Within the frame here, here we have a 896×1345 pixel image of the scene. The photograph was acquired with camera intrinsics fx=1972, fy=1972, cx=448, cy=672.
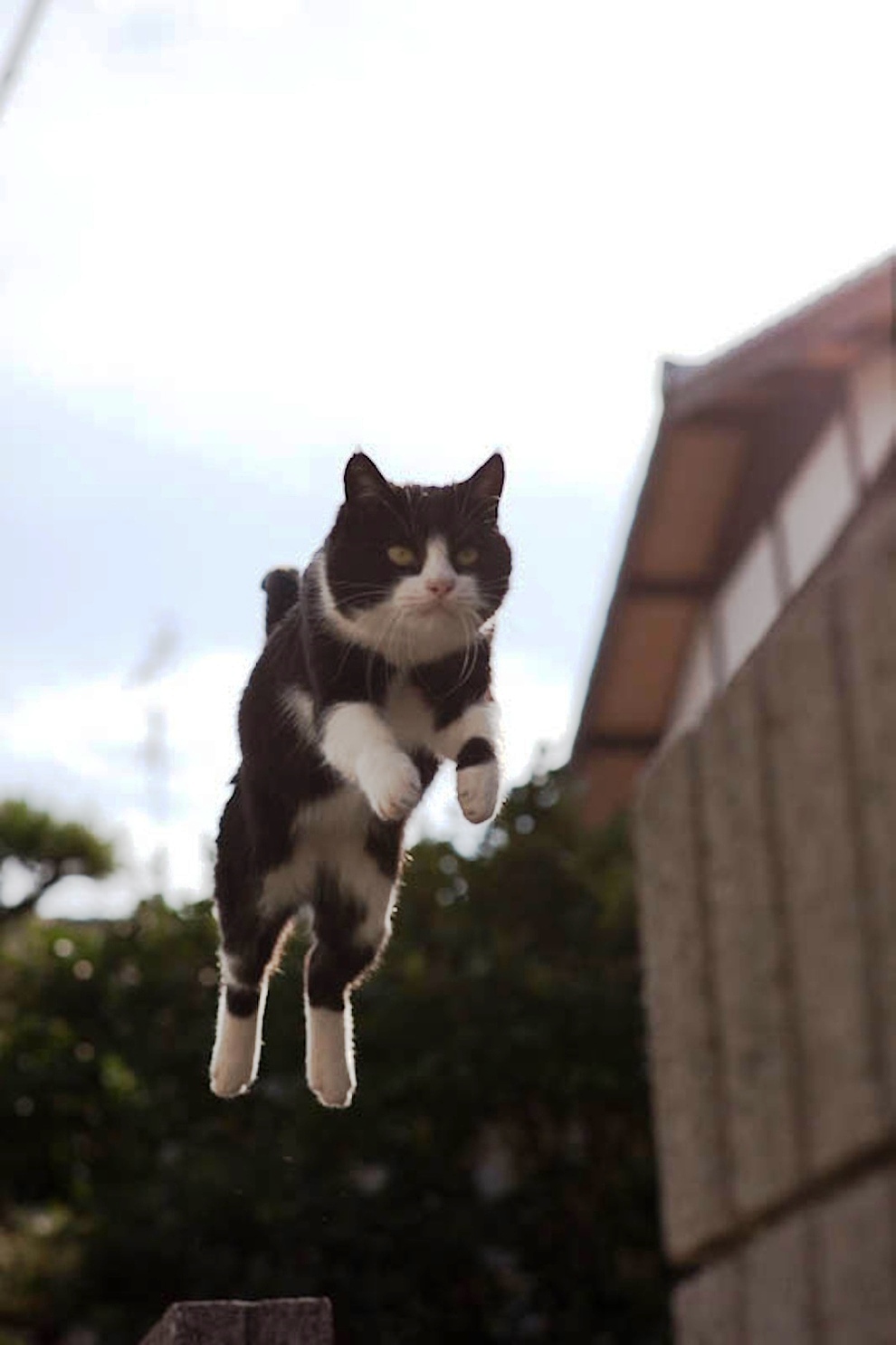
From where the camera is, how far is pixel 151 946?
12.4m

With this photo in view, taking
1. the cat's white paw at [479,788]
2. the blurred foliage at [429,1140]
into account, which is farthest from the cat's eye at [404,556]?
the blurred foliage at [429,1140]

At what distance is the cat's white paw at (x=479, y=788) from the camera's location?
10.1 feet

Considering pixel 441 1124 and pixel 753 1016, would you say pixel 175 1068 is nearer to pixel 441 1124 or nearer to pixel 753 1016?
pixel 441 1124

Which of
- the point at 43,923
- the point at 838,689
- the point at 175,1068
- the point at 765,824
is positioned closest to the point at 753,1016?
the point at 765,824

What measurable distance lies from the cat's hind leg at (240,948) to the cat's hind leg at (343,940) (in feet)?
0.29

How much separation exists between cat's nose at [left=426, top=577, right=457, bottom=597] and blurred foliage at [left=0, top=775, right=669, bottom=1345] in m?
7.79

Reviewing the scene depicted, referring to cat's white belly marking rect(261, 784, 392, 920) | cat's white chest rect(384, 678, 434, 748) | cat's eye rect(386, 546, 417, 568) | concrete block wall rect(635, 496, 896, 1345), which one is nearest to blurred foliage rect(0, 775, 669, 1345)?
cat's white belly marking rect(261, 784, 392, 920)

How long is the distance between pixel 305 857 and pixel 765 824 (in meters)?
1.09

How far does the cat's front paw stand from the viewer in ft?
9.66

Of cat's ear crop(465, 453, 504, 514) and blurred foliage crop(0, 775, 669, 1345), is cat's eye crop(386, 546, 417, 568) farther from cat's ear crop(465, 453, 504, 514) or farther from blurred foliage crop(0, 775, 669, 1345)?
blurred foliage crop(0, 775, 669, 1345)

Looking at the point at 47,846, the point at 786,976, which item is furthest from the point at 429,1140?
the point at 786,976

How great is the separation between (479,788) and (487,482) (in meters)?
0.56

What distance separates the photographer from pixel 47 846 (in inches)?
637

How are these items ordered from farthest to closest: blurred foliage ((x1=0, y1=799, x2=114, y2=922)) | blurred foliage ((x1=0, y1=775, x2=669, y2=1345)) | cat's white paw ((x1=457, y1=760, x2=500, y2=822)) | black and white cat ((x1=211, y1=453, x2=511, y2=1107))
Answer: blurred foliage ((x1=0, y1=799, x2=114, y2=922)) → blurred foliage ((x1=0, y1=775, x2=669, y2=1345)) → black and white cat ((x1=211, y1=453, x2=511, y2=1107)) → cat's white paw ((x1=457, y1=760, x2=500, y2=822))
